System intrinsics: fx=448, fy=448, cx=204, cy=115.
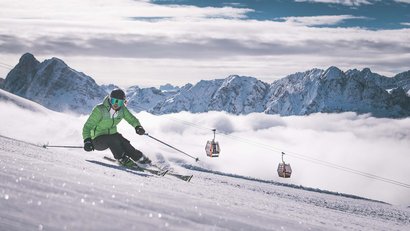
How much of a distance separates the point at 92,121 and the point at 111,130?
510 mm

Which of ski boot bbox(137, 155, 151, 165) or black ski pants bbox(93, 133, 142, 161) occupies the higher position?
black ski pants bbox(93, 133, 142, 161)

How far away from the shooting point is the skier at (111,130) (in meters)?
9.80

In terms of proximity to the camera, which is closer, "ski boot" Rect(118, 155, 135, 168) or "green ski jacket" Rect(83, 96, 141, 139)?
"ski boot" Rect(118, 155, 135, 168)

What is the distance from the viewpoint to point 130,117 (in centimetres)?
1066

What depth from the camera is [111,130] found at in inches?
398

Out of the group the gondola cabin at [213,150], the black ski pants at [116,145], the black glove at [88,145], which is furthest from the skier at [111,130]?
the gondola cabin at [213,150]

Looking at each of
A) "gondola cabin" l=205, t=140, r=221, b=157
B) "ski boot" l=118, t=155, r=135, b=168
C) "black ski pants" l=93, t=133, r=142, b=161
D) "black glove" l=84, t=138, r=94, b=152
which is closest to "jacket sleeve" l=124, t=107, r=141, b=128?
"black ski pants" l=93, t=133, r=142, b=161

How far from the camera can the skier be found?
9.80 metres

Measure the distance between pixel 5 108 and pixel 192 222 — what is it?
25.0m

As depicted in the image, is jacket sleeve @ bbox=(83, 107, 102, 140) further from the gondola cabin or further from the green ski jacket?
the gondola cabin

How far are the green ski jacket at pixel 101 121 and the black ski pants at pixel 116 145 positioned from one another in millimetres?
127

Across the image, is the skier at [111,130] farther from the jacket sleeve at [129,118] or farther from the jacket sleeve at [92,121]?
the jacket sleeve at [129,118]

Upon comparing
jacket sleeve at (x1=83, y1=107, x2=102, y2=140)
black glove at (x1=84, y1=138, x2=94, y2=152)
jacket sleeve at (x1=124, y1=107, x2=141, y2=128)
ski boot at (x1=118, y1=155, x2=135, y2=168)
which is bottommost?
ski boot at (x1=118, y1=155, x2=135, y2=168)

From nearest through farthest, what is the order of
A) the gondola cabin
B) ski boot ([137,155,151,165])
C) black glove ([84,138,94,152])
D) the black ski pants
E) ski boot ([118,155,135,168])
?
black glove ([84,138,94,152]), ski boot ([118,155,135,168]), the black ski pants, ski boot ([137,155,151,165]), the gondola cabin
